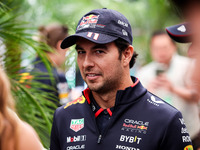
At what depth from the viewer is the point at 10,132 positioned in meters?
1.73

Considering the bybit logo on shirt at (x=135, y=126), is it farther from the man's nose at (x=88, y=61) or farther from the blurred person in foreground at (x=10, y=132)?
the blurred person in foreground at (x=10, y=132)

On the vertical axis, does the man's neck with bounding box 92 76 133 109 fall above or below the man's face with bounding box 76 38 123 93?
below

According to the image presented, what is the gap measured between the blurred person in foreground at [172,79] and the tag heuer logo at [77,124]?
247 centimetres

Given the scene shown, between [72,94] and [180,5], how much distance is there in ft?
13.8

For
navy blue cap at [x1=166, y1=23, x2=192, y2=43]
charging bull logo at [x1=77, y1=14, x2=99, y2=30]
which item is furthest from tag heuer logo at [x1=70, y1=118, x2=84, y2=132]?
navy blue cap at [x1=166, y1=23, x2=192, y2=43]

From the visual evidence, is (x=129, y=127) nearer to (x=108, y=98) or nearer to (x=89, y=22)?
(x=108, y=98)

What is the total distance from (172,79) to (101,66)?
2767 mm

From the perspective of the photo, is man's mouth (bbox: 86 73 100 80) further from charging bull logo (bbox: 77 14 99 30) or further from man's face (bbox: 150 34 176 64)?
man's face (bbox: 150 34 176 64)

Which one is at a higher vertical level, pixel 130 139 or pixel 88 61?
pixel 88 61

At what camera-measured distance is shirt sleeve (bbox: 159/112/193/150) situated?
7.75 feet

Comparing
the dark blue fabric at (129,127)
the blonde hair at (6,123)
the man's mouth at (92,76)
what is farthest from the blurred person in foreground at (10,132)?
the man's mouth at (92,76)

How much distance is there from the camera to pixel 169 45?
5.49 metres

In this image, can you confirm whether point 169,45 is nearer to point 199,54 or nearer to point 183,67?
point 183,67

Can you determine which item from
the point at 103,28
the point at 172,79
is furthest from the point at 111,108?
the point at 172,79
